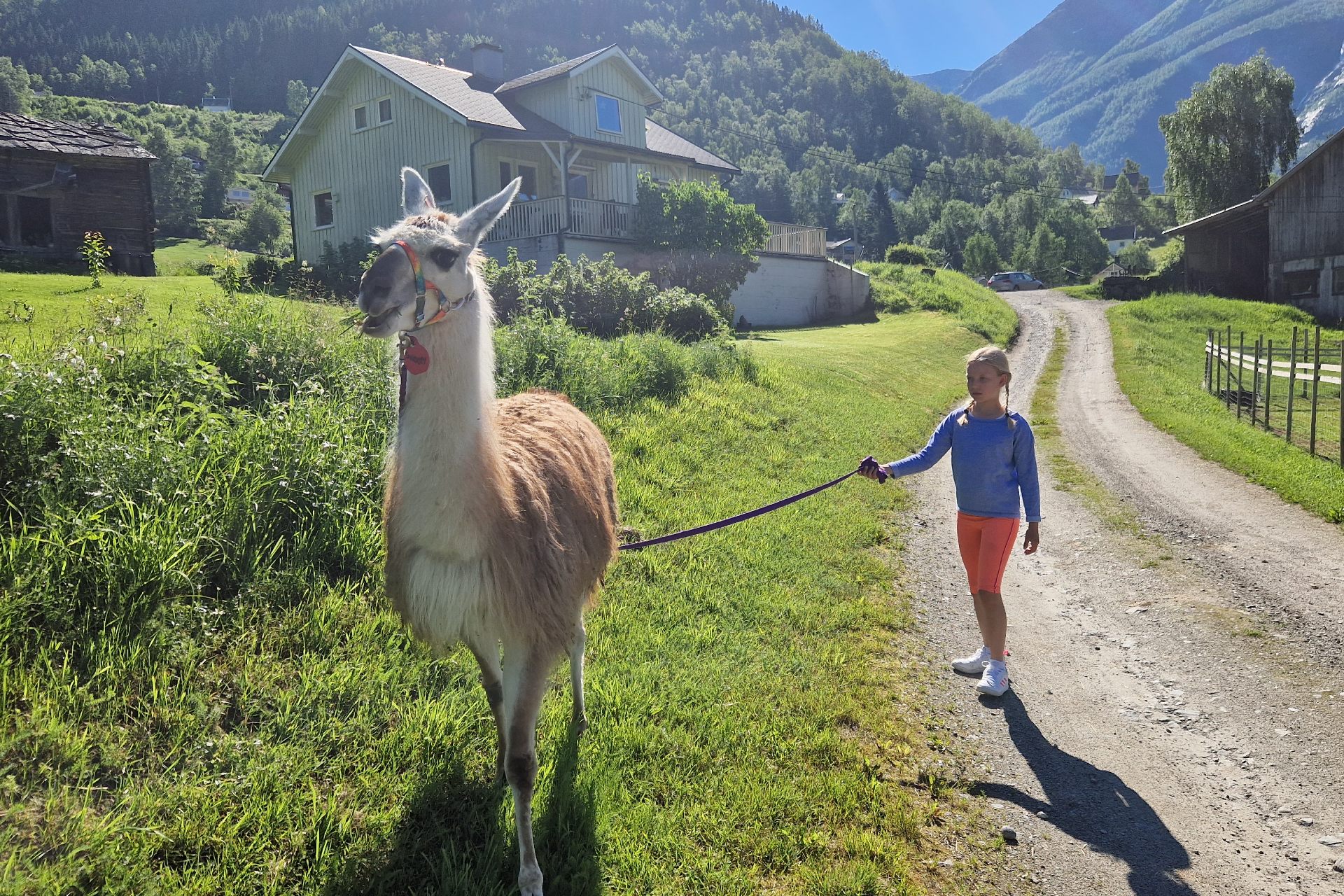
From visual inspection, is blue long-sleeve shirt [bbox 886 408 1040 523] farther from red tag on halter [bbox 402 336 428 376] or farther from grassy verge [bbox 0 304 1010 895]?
red tag on halter [bbox 402 336 428 376]

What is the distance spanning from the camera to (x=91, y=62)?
125062mm

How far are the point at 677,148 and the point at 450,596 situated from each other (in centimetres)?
3527

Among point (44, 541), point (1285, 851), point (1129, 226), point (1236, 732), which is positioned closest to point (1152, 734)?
point (1236, 732)

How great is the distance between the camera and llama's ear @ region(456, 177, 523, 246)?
3.27 metres

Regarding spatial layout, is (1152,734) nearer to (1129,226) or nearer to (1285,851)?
(1285,851)

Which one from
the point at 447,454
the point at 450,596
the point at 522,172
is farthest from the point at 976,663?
the point at 522,172

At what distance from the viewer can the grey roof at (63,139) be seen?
71.0 ft

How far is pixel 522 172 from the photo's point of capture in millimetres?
28453

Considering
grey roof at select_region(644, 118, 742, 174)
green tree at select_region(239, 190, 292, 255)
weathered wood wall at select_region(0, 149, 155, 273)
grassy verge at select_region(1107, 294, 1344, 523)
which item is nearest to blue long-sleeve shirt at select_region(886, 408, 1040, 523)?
grassy verge at select_region(1107, 294, 1344, 523)

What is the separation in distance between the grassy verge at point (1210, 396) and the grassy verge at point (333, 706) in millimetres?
7472

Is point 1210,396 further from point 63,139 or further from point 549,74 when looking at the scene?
point 63,139

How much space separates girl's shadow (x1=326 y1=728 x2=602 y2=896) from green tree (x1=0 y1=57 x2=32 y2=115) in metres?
104

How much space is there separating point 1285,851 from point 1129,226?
124 metres

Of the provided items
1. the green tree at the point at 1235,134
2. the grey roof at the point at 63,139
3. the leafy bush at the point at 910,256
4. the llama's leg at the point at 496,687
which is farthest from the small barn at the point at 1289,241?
the grey roof at the point at 63,139
